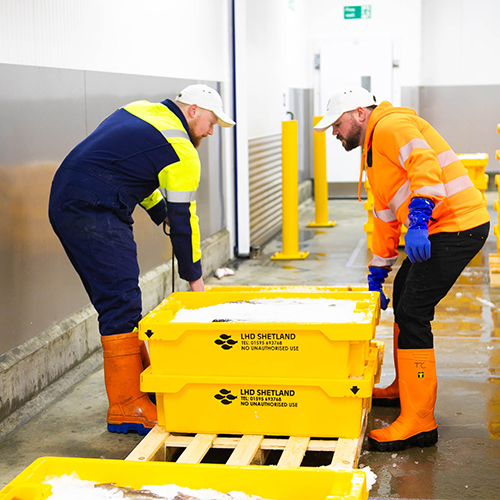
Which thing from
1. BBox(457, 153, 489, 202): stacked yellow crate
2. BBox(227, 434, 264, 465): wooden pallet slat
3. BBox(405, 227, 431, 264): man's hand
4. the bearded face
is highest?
the bearded face

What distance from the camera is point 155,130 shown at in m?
3.76

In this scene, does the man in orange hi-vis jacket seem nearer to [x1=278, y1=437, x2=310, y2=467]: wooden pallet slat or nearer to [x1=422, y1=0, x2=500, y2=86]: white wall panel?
[x1=278, y1=437, x2=310, y2=467]: wooden pallet slat

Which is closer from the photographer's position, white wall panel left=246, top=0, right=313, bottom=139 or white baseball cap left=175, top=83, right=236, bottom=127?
white baseball cap left=175, top=83, right=236, bottom=127

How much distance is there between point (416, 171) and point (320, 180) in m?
7.03

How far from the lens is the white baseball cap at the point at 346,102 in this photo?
144 inches

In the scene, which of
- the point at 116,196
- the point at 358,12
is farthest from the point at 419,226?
the point at 358,12

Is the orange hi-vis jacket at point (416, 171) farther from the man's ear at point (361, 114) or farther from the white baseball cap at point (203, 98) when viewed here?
the white baseball cap at point (203, 98)

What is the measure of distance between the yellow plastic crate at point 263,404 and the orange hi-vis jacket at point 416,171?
82 cm

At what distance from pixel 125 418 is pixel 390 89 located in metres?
10.6

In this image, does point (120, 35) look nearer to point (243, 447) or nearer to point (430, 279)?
point (430, 279)

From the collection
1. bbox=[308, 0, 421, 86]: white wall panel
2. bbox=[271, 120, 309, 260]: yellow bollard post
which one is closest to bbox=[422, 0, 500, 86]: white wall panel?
bbox=[308, 0, 421, 86]: white wall panel

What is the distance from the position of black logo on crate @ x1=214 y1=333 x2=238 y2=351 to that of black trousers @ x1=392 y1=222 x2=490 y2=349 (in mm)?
874

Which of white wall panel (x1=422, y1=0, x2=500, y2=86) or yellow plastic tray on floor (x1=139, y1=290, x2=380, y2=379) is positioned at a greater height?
white wall panel (x1=422, y1=0, x2=500, y2=86)

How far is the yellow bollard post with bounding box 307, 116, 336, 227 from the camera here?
10039 mm
